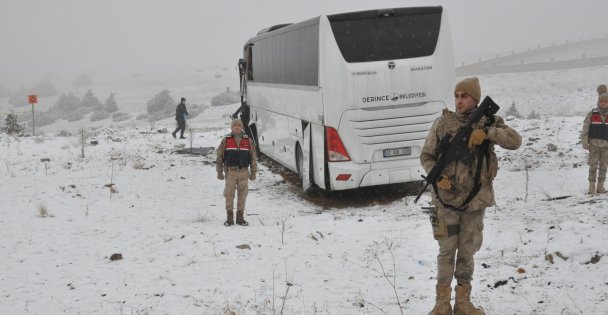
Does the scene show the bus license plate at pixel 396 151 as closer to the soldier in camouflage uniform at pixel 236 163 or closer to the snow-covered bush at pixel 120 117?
the soldier in camouflage uniform at pixel 236 163

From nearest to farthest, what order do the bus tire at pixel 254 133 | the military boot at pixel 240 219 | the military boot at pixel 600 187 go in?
1. the military boot at pixel 240 219
2. the military boot at pixel 600 187
3. the bus tire at pixel 254 133

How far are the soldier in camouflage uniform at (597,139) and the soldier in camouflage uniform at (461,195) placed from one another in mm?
6482

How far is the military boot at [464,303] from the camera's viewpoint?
16.9 ft

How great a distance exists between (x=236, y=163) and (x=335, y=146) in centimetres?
217

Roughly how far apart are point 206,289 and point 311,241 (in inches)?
88.5

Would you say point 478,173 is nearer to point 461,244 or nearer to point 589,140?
point 461,244

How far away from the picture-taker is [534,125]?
20.3m

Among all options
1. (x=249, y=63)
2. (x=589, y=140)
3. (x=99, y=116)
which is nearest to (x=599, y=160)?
(x=589, y=140)

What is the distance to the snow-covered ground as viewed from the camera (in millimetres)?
6129

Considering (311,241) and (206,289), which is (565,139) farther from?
(206,289)

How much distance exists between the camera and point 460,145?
4.94 meters

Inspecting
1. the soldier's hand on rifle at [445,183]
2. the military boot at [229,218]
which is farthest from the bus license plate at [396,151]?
the soldier's hand on rifle at [445,183]

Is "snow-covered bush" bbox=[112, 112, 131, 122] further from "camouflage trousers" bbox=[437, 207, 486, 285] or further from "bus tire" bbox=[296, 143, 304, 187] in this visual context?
"camouflage trousers" bbox=[437, 207, 486, 285]

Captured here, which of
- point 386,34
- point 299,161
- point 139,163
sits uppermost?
point 386,34
